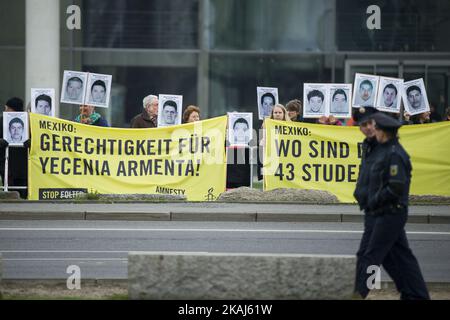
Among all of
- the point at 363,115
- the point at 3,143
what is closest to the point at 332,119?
the point at 3,143

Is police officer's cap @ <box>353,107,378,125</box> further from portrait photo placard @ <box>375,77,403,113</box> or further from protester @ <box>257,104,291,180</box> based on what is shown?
portrait photo placard @ <box>375,77,403,113</box>

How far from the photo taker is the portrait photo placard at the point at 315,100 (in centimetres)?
1884

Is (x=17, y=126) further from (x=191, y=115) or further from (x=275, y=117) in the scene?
(x=275, y=117)

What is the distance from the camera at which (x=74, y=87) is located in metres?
18.5

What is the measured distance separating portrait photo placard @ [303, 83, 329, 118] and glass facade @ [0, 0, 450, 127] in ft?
24.1

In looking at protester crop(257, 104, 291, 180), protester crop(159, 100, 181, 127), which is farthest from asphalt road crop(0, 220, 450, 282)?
protester crop(159, 100, 181, 127)

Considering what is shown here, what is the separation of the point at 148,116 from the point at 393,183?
10.4m

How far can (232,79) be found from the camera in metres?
26.5

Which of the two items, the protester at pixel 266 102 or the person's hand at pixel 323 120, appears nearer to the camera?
the person's hand at pixel 323 120

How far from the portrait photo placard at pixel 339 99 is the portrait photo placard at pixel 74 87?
14.3 ft

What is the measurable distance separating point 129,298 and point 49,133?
9853mm

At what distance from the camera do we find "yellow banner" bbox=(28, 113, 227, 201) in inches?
704

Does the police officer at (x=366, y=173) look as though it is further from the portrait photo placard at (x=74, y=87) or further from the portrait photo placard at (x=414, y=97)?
the portrait photo placard at (x=74, y=87)

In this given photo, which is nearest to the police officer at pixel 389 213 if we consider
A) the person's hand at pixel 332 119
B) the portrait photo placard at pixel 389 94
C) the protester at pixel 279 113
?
the protester at pixel 279 113
